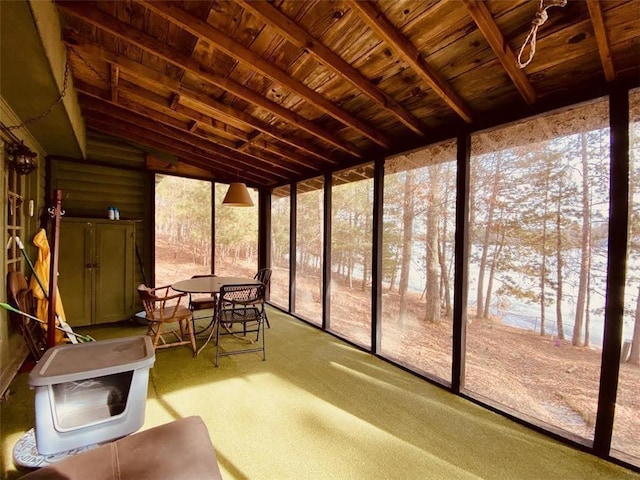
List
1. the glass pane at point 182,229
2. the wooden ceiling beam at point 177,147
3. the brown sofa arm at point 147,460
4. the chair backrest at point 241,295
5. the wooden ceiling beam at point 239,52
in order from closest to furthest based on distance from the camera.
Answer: the brown sofa arm at point 147,460 → the wooden ceiling beam at point 239,52 → the chair backrest at point 241,295 → the wooden ceiling beam at point 177,147 → the glass pane at point 182,229

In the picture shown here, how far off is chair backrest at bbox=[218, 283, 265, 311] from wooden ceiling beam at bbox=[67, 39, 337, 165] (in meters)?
1.81

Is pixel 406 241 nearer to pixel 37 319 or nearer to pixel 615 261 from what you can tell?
pixel 615 261

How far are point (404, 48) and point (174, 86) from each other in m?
1.95

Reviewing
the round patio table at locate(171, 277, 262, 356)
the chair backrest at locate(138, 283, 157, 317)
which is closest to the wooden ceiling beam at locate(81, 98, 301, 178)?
the round patio table at locate(171, 277, 262, 356)

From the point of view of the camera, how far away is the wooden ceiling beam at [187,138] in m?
3.20

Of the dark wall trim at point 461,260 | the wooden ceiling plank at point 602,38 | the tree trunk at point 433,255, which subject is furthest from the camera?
the tree trunk at point 433,255

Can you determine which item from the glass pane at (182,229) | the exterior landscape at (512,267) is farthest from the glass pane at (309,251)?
the glass pane at (182,229)

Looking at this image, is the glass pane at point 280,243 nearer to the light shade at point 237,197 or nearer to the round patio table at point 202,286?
the light shade at point 237,197

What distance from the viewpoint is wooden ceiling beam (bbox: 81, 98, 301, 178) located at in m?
3.20

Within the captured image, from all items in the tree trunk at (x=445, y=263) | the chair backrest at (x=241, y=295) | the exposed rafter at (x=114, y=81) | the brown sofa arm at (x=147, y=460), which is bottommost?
the brown sofa arm at (x=147, y=460)

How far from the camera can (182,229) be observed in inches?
226

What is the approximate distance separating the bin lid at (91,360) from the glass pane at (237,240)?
394cm

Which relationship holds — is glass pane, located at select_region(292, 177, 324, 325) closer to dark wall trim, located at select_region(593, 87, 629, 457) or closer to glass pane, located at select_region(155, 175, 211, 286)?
glass pane, located at select_region(155, 175, 211, 286)

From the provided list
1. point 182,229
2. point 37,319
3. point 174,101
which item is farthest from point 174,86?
point 182,229
